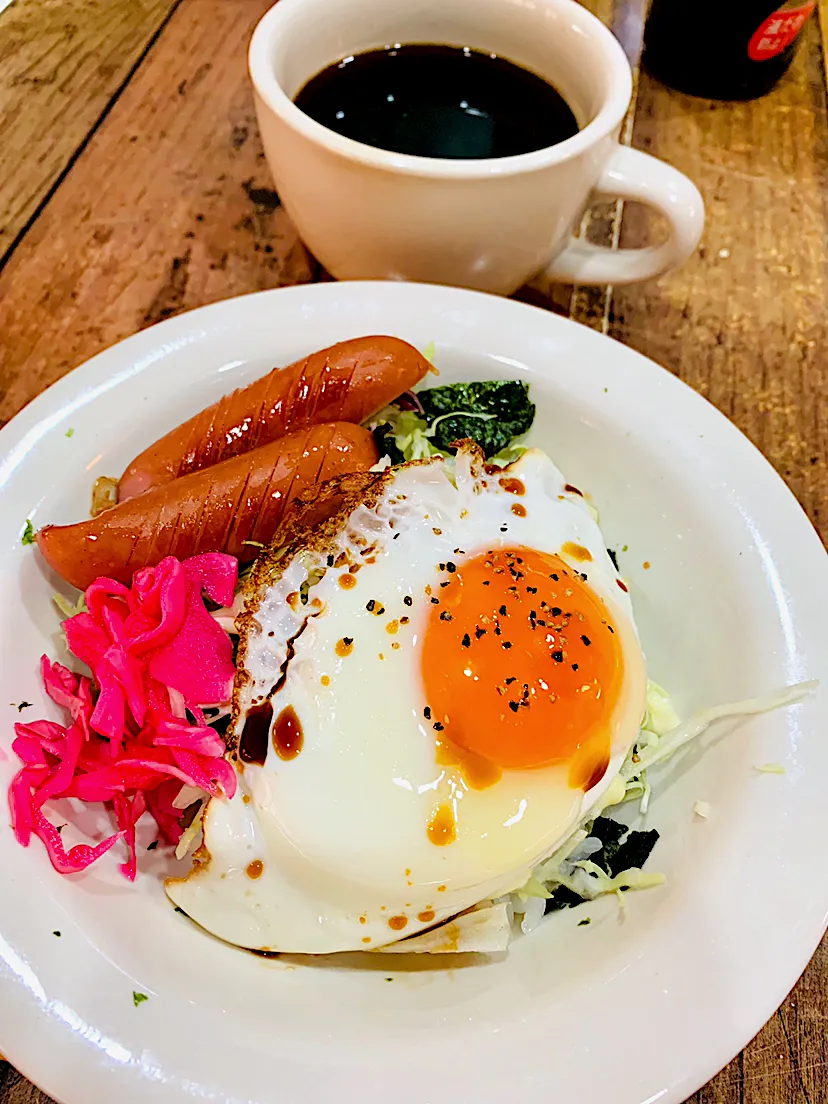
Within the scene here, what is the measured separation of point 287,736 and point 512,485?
24.5 inches

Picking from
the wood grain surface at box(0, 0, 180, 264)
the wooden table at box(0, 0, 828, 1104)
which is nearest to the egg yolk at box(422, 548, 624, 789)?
the wooden table at box(0, 0, 828, 1104)

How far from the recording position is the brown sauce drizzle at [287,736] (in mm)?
1264

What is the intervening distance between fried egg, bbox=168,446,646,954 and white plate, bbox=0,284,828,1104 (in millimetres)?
119

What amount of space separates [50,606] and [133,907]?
0.55 meters

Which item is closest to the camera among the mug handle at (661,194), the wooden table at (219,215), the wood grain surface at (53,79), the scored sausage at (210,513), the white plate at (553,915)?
the white plate at (553,915)

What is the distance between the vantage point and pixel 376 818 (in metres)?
1.23

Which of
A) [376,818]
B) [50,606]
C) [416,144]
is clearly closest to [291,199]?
[416,144]

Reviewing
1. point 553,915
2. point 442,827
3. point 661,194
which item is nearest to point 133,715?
point 442,827

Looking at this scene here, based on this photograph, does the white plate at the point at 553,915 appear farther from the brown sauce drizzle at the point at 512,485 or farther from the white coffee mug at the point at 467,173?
the brown sauce drizzle at the point at 512,485

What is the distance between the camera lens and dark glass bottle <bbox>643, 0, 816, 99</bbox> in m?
2.34

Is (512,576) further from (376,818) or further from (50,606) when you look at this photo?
Result: (50,606)

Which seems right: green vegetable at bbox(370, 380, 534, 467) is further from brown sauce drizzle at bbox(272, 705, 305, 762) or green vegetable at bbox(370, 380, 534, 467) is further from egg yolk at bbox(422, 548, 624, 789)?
brown sauce drizzle at bbox(272, 705, 305, 762)

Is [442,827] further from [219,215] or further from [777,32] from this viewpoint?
[777,32]

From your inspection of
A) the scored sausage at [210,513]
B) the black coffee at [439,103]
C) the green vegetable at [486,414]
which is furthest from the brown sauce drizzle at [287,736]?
the black coffee at [439,103]
